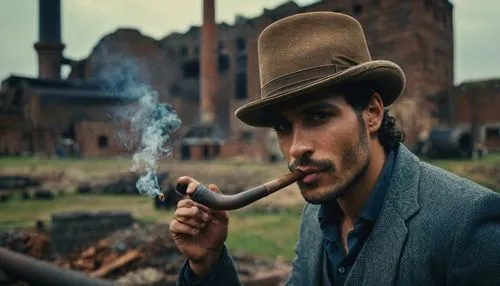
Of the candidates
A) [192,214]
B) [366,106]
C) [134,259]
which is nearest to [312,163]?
[366,106]

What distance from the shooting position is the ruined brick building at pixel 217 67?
2536 centimetres

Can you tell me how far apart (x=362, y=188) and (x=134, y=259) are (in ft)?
19.6

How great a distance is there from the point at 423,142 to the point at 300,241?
68.3 ft

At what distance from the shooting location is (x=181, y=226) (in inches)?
78.8

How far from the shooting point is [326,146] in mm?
1715

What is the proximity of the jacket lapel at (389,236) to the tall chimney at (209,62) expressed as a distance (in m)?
31.5

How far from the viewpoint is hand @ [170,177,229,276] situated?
200cm

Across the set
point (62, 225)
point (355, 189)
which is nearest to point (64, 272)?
point (355, 189)

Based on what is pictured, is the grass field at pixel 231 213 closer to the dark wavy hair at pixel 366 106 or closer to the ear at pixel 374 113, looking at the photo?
the dark wavy hair at pixel 366 106

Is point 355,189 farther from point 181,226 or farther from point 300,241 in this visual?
point 181,226

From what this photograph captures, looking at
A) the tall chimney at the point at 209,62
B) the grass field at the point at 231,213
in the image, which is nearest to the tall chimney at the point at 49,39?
the tall chimney at the point at 209,62

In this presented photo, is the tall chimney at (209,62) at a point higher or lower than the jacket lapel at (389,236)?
higher

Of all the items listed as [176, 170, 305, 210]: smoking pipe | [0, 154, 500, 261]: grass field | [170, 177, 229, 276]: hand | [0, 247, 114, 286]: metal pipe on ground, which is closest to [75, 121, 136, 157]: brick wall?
[0, 154, 500, 261]: grass field

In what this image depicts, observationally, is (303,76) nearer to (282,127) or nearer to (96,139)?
(282,127)
